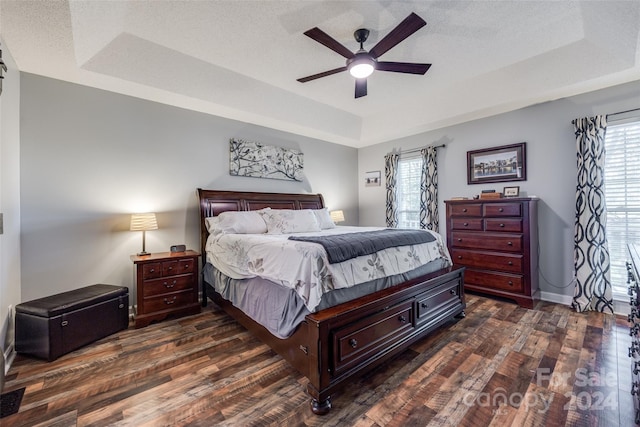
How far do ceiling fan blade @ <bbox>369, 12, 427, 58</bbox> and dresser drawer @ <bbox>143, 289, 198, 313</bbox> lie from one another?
3.14 m

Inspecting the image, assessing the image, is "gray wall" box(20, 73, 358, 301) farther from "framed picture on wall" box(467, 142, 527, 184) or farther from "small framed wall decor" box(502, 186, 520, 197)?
"small framed wall decor" box(502, 186, 520, 197)

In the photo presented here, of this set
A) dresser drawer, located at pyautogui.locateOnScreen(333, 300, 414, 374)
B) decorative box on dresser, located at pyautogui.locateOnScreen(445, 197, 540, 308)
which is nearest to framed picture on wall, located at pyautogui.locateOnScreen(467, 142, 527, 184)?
decorative box on dresser, located at pyautogui.locateOnScreen(445, 197, 540, 308)

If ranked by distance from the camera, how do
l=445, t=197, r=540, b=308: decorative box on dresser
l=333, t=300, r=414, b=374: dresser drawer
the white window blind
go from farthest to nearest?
the white window blind, l=445, t=197, r=540, b=308: decorative box on dresser, l=333, t=300, r=414, b=374: dresser drawer

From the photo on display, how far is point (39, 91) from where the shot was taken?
8.82 feet

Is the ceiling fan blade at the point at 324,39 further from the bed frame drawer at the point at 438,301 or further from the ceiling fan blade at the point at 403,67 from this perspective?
the bed frame drawer at the point at 438,301

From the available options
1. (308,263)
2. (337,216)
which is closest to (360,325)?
(308,263)

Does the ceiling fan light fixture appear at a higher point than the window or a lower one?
higher

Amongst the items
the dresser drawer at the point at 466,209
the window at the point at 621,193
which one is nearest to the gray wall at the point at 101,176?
the dresser drawer at the point at 466,209

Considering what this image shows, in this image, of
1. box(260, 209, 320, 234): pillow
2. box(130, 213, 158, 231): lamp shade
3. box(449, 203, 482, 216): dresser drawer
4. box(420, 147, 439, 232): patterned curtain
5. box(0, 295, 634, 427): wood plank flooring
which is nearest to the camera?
box(0, 295, 634, 427): wood plank flooring

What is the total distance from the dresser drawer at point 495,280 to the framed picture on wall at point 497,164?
1.34 meters

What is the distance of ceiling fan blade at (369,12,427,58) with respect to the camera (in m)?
1.96

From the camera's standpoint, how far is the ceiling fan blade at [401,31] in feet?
6.41

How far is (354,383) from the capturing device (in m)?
1.93

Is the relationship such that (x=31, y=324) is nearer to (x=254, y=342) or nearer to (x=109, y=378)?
(x=109, y=378)
